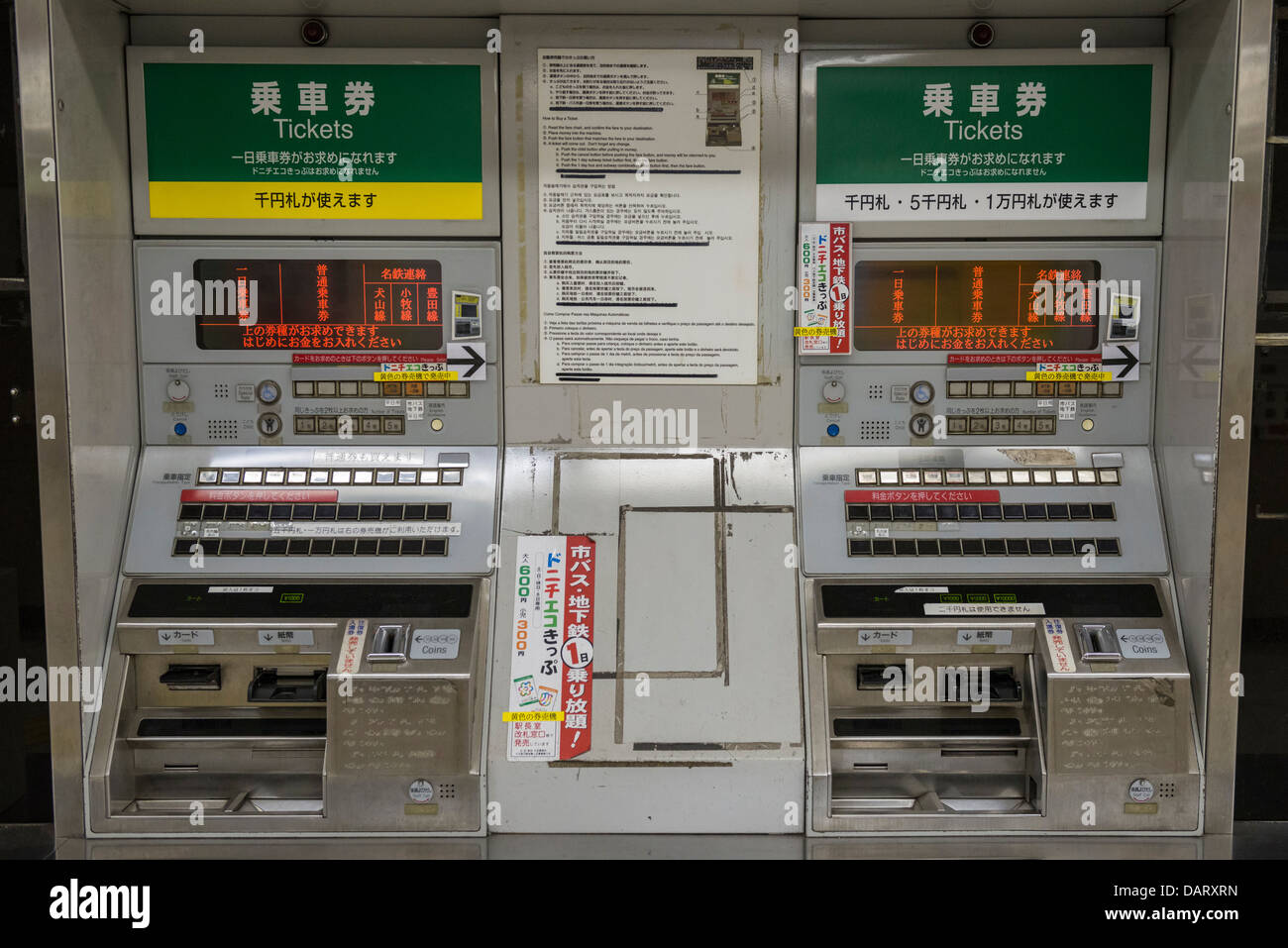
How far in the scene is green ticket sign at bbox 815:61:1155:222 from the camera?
2.61m

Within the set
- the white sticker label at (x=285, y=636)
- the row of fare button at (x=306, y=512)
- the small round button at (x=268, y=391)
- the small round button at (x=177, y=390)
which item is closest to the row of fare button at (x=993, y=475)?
the row of fare button at (x=306, y=512)

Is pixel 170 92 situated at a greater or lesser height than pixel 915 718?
greater

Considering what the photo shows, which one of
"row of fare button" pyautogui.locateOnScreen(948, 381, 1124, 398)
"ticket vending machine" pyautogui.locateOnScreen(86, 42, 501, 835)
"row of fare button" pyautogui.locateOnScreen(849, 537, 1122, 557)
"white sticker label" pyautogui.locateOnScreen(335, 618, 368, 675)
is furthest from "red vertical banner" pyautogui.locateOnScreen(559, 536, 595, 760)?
"row of fare button" pyautogui.locateOnScreen(948, 381, 1124, 398)

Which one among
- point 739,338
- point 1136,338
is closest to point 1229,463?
point 1136,338

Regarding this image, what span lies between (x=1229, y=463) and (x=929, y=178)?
42.3 inches

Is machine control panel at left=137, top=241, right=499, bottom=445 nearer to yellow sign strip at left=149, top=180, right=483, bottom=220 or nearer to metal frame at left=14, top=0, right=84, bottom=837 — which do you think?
yellow sign strip at left=149, top=180, right=483, bottom=220

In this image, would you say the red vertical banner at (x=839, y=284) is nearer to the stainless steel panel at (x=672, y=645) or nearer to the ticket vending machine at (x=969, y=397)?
the ticket vending machine at (x=969, y=397)

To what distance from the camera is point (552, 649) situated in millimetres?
2434

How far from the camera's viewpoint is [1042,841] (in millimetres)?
2320

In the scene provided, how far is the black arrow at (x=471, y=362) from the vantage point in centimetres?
266

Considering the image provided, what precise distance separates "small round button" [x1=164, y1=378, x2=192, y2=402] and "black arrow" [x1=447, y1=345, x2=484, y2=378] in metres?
0.74

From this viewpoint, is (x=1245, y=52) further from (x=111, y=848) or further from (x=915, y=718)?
(x=111, y=848)

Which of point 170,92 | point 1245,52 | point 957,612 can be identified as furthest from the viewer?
point 170,92

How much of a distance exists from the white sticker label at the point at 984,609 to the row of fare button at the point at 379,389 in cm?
141
